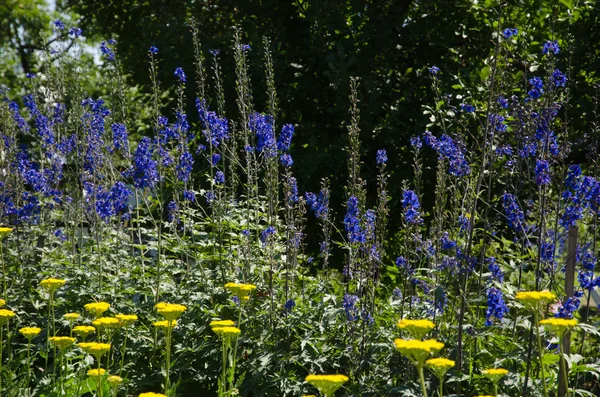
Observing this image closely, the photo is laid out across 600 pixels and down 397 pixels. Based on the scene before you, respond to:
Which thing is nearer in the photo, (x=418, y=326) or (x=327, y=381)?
(x=327, y=381)

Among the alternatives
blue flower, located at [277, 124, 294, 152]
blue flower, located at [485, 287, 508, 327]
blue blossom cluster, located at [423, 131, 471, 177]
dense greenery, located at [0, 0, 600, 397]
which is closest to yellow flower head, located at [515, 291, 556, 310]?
dense greenery, located at [0, 0, 600, 397]

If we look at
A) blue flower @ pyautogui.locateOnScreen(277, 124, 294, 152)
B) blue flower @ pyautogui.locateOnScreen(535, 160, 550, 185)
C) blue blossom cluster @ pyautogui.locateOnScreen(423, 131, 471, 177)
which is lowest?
blue flower @ pyautogui.locateOnScreen(535, 160, 550, 185)

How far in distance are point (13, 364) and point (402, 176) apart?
3.93 m

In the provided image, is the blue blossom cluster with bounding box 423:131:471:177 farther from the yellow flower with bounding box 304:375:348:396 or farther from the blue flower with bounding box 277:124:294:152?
the yellow flower with bounding box 304:375:348:396

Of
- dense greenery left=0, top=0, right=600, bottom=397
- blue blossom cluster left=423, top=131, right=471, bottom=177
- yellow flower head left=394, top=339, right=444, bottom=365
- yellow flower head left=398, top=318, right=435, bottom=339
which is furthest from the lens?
blue blossom cluster left=423, top=131, right=471, bottom=177

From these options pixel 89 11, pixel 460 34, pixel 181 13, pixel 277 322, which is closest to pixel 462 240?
pixel 277 322

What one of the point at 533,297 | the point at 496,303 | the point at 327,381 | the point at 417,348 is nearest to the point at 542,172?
the point at 496,303

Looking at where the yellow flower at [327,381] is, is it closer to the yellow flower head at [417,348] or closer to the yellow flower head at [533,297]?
the yellow flower head at [417,348]

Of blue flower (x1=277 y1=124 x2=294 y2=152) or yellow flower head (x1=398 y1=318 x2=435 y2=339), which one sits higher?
blue flower (x1=277 y1=124 x2=294 y2=152)

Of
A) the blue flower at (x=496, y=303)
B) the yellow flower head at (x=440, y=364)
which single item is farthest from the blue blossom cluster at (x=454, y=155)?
the yellow flower head at (x=440, y=364)

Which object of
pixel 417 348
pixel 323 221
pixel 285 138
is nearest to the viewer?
pixel 417 348

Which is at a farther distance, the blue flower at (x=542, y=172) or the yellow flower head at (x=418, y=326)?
the blue flower at (x=542, y=172)

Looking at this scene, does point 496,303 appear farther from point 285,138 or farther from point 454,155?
point 285,138

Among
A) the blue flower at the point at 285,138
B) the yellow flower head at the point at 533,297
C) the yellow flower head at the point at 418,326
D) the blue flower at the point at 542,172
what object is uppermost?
the blue flower at the point at 285,138
